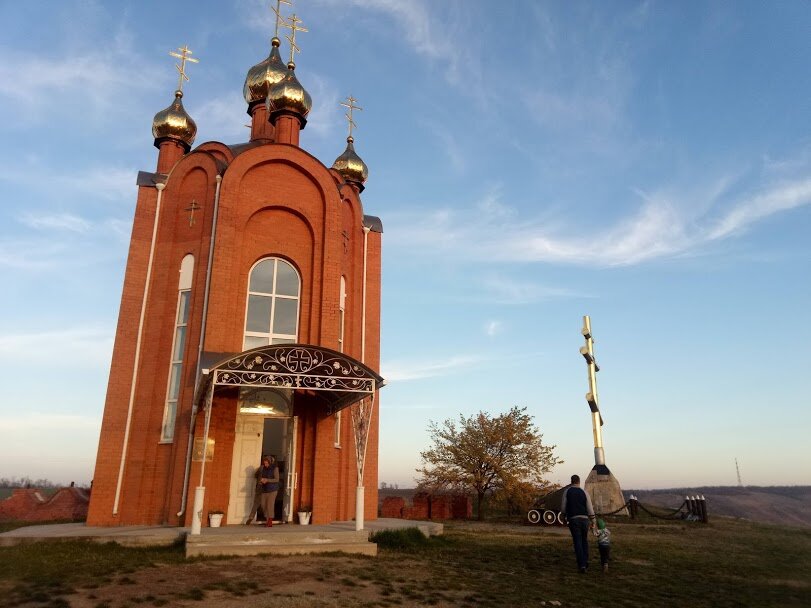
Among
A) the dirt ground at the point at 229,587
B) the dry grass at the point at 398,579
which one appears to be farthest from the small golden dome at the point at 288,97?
the dirt ground at the point at 229,587

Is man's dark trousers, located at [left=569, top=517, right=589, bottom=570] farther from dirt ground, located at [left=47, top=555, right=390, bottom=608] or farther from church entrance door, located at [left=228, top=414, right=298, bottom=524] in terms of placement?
church entrance door, located at [left=228, top=414, right=298, bottom=524]

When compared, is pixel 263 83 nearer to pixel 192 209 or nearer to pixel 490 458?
pixel 192 209

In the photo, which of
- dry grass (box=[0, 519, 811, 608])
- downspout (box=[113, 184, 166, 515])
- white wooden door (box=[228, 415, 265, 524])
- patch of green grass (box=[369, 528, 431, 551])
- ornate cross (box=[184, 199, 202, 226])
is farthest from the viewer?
ornate cross (box=[184, 199, 202, 226])

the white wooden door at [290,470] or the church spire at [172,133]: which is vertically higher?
the church spire at [172,133]

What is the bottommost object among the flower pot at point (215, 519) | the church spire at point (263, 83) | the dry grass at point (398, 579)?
the dry grass at point (398, 579)

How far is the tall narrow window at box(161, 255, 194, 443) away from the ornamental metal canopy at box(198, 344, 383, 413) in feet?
6.84

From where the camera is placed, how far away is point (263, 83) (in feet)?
59.3

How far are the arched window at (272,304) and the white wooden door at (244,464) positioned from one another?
182 cm

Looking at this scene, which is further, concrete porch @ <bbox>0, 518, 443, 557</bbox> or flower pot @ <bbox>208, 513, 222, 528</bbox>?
flower pot @ <bbox>208, 513, 222, 528</bbox>

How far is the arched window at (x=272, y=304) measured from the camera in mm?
13766

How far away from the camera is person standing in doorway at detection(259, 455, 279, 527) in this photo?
464 inches

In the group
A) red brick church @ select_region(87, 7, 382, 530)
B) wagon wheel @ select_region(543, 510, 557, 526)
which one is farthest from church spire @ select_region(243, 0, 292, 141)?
wagon wheel @ select_region(543, 510, 557, 526)

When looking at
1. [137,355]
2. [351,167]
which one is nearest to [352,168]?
[351,167]

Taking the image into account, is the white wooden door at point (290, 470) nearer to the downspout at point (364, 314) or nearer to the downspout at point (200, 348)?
the downspout at point (200, 348)
